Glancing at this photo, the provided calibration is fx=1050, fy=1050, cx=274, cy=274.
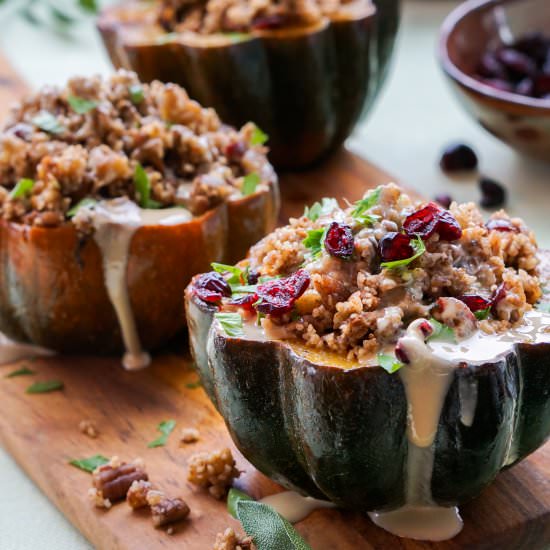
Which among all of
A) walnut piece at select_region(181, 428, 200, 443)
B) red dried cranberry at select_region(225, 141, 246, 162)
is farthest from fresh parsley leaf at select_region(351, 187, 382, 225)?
red dried cranberry at select_region(225, 141, 246, 162)

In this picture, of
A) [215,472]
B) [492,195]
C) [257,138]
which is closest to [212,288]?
[215,472]

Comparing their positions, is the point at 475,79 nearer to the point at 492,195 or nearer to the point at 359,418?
the point at 492,195

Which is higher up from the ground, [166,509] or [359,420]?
[359,420]

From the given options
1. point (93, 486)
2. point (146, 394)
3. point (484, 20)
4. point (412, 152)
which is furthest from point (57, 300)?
point (484, 20)

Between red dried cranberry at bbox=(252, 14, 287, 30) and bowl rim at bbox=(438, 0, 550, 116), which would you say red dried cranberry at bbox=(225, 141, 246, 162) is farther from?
bowl rim at bbox=(438, 0, 550, 116)

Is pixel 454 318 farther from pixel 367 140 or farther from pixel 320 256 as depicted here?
pixel 367 140
